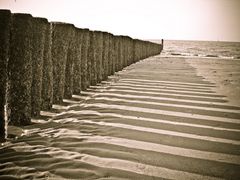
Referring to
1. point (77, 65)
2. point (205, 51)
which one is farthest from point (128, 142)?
point (205, 51)

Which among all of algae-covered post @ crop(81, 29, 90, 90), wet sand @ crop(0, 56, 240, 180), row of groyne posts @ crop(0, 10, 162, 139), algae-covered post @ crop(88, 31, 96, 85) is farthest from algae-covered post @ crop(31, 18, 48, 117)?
algae-covered post @ crop(88, 31, 96, 85)

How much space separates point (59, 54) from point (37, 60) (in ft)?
2.71

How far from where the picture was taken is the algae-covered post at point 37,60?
3559 millimetres

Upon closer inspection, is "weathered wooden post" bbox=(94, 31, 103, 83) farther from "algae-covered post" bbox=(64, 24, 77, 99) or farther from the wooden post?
"algae-covered post" bbox=(64, 24, 77, 99)

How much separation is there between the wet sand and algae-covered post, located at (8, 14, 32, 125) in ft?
0.83

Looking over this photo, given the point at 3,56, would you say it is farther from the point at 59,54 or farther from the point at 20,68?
the point at 59,54

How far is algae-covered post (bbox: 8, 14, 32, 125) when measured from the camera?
3.26 metres

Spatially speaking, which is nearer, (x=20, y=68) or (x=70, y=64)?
(x=20, y=68)

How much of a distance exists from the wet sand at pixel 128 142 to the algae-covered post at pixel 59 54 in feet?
1.09

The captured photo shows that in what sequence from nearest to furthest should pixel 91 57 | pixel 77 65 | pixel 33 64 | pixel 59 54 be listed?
pixel 33 64 → pixel 59 54 → pixel 77 65 → pixel 91 57

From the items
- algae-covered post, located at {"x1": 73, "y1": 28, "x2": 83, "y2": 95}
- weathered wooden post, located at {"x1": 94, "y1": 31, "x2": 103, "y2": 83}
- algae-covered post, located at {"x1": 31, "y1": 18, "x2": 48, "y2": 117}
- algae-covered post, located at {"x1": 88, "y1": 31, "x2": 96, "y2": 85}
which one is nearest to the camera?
algae-covered post, located at {"x1": 31, "y1": 18, "x2": 48, "y2": 117}

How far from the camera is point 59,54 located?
14.6 ft

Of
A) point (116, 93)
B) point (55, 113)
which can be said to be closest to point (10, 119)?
point (55, 113)

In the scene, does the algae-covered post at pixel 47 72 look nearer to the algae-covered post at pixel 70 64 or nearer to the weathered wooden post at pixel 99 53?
the algae-covered post at pixel 70 64
